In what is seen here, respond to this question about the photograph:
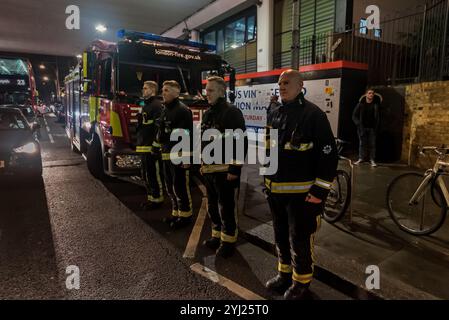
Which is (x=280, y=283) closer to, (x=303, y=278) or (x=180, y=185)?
(x=303, y=278)

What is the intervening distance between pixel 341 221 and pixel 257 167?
13.3ft

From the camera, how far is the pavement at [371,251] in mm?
3014

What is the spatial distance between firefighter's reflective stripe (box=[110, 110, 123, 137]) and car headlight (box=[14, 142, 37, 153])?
89.7 inches

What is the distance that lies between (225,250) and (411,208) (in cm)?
279

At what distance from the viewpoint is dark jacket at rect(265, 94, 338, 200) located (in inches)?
103

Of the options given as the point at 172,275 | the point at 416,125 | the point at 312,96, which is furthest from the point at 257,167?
the point at 172,275

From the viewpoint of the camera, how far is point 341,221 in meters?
4.67

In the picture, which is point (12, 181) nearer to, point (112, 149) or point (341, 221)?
point (112, 149)

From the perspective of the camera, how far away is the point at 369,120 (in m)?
8.15

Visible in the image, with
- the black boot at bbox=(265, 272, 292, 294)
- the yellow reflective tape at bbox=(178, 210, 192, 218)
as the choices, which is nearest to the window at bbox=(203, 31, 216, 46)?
the yellow reflective tape at bbox=(178, 210, 192, 218)

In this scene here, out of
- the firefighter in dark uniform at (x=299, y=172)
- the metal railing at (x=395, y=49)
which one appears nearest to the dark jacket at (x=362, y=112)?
the metal railing at (x=395, y=49)

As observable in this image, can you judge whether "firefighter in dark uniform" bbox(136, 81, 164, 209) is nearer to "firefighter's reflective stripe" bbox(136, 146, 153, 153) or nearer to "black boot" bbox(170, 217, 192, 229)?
"firefighter's reflective stripe" bbox(136, 146, 153, 153)

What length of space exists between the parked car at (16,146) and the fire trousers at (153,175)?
2.78 m

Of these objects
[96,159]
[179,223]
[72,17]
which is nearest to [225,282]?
[179,223]
